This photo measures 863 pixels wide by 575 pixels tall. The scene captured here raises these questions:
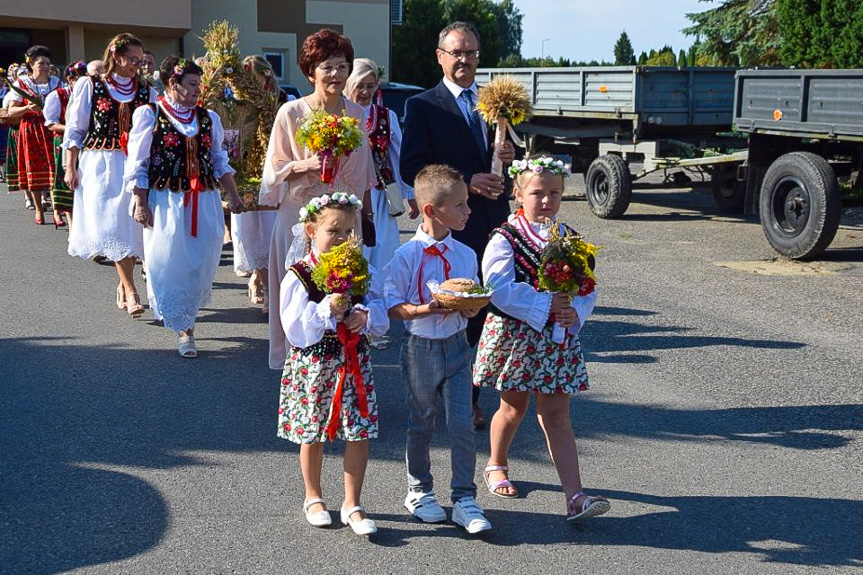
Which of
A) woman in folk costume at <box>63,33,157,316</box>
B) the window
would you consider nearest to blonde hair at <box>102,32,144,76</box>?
woman in folk costume at <box>63,33,157,316</box>

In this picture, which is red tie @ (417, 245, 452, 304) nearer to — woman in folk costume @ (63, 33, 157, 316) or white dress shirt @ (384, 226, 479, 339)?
white dress shirt @ (384, 226, 479, 339)

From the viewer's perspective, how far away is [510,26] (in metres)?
108

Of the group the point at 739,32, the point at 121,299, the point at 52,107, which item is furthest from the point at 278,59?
the point at 121,299

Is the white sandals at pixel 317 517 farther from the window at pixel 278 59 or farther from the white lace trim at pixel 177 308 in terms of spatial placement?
the window at pixel 278 59

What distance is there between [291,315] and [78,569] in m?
1.23

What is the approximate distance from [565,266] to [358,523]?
1.32 meters

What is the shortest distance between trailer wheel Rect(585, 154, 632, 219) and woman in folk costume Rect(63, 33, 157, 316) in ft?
23.3

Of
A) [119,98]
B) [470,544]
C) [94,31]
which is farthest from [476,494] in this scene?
[94,31]

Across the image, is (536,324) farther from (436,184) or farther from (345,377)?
(345,377)

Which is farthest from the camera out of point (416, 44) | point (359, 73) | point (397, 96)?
point (416, 44)

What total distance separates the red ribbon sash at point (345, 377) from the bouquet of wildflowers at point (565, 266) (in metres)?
0.80

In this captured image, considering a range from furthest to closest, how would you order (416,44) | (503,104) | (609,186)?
(416,44), (609,186), (503,104)

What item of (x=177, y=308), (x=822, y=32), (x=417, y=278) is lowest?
(x=177, y=308)

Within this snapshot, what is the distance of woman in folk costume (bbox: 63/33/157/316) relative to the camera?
7961mm
